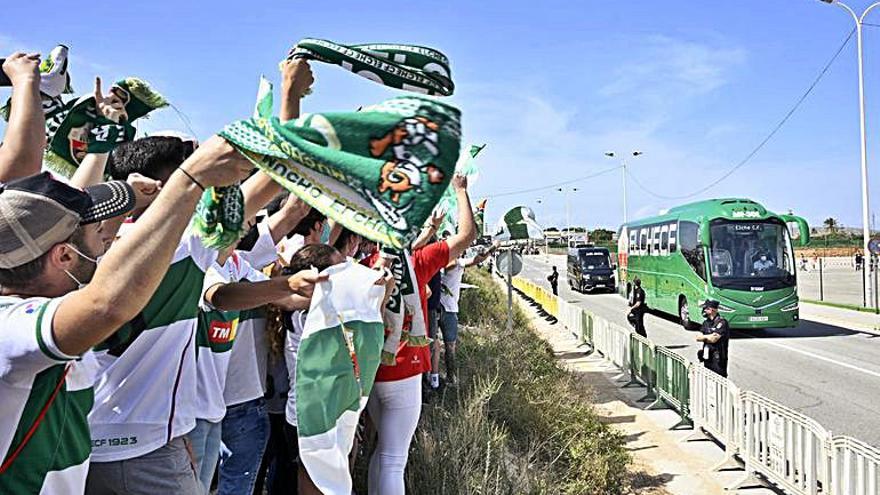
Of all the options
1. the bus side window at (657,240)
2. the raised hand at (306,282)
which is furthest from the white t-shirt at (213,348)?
the bus side window at (657,240)

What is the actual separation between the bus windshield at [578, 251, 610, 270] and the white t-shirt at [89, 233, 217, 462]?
103 ft

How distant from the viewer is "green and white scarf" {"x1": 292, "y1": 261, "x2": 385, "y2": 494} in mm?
2562

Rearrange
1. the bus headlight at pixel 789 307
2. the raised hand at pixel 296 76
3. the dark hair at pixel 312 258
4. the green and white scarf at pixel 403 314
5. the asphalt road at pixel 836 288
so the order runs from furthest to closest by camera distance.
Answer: the asphalt road at pixel 836 288
the bus headlight at pixel 789 307
the green and white scarf at pixel 403 314
the dark hair at pixel 312 258
the raised hand at pixel 296 76

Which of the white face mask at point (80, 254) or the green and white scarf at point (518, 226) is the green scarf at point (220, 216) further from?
the green and white scarf at point (518, 226)

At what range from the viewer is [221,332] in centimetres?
304

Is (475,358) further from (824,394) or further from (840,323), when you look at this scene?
(840,323)

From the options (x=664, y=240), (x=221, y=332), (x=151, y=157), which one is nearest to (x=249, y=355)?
(x=221, y=332)

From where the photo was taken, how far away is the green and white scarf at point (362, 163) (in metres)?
1.58

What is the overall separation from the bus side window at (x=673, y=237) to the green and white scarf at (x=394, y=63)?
18.3 metres

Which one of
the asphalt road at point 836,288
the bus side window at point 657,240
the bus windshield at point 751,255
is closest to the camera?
the bus windshield at point 751,255

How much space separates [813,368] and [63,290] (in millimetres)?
13556

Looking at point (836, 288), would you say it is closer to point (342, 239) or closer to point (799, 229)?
point (799, 229)

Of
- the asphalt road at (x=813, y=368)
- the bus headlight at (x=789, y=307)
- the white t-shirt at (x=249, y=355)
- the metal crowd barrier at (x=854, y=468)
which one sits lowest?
the asphalt road at (x=813, y=368)

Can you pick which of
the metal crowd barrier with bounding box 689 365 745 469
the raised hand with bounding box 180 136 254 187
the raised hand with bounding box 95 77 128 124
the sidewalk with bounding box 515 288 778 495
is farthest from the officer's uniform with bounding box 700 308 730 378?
the raised hand with bounding box 180 136 254 187
